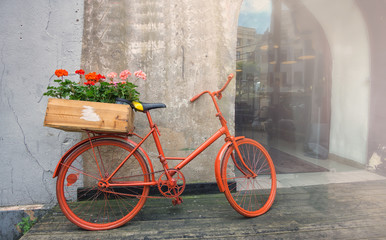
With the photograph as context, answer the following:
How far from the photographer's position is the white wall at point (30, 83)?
294 centimetres

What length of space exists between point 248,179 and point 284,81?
2.31 meters

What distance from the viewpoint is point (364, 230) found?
2.35 meters

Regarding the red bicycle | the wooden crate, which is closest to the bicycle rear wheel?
the red bicycle

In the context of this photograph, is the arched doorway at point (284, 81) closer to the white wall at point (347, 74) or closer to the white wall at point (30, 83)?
the white wall at point (347, 74)

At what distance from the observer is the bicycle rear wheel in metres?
2.42

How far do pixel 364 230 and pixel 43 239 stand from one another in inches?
116

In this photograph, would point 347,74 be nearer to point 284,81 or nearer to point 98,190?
point 284,81

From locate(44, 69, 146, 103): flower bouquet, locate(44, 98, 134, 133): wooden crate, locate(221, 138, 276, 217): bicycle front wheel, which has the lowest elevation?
locate(221, 138, 276, 217): bicycle front wheel

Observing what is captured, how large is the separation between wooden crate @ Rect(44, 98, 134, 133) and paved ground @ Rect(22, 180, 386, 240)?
994 mm

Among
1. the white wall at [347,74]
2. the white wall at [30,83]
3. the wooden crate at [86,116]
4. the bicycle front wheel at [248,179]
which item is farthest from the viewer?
the white wall at [347,74]

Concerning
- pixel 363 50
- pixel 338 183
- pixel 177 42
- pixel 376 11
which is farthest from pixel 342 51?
pixel 177 42

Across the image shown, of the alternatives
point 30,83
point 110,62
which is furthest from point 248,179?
point 30,83

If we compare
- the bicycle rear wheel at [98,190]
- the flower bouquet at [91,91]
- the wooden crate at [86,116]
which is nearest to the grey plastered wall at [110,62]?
the bicycle rear wheel at [98,190]

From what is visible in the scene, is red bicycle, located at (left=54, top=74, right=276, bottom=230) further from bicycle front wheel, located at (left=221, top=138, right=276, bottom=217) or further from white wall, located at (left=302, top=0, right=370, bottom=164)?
white wall, located at (left=302, top=0, right=370, bottom=164)
